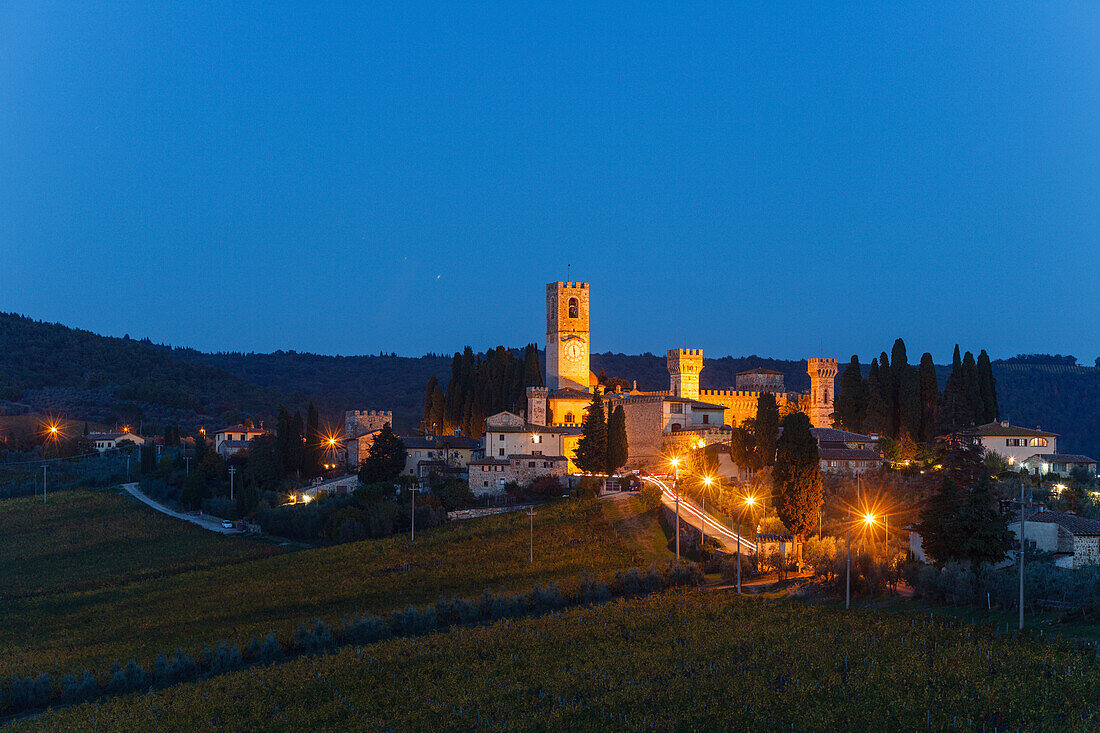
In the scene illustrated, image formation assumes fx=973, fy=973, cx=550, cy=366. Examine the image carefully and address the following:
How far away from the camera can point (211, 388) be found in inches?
4983

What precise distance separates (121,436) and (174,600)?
5958 centimetres

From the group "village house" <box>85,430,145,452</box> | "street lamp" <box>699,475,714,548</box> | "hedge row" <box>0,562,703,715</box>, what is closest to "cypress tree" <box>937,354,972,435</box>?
"street lamp" <box>699,475,714,548</box>

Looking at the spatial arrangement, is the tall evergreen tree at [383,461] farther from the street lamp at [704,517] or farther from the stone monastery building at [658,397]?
the street lamp at [704,517]

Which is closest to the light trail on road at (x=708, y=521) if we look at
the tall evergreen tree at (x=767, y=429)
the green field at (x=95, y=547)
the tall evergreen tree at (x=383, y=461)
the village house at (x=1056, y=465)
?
the tall evergreen tree at (x=767, y=429)

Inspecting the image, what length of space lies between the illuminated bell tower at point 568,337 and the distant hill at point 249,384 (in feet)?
117

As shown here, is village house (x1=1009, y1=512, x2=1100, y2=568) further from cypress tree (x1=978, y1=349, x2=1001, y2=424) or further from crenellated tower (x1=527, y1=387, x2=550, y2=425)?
crenellated tower (x1=527, y1=387, x2=550, y2=425)

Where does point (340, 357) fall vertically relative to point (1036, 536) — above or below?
above

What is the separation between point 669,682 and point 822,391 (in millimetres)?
44756

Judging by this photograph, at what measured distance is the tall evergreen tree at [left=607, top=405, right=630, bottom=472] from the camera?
55.8m

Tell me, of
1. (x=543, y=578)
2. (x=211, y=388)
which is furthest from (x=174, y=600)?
(x=211, y=388)

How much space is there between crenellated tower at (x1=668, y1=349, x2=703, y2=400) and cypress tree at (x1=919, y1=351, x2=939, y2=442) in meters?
14.8

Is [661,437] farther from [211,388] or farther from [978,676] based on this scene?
[211,388]

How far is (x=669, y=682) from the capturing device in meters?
24.4

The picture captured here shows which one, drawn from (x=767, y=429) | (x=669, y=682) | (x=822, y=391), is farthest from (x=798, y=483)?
(x=822, y=391)
